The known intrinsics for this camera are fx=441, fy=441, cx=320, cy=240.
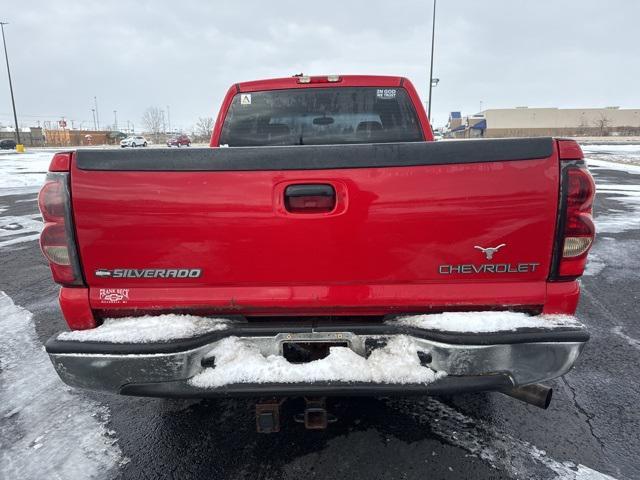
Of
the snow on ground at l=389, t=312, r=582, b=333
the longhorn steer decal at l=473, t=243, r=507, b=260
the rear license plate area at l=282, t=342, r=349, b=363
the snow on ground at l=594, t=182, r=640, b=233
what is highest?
the longhorn steer decal at l=473, t=243, r=507, b=260

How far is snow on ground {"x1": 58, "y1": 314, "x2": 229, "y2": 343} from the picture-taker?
1.96m

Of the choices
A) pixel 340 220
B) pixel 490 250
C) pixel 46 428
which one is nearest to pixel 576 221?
pixel 490 250

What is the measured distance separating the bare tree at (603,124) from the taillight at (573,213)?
89150mm

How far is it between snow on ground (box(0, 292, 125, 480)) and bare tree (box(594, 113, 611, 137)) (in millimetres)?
90102

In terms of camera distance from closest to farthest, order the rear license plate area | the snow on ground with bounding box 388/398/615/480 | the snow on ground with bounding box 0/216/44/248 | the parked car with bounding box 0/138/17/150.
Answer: the rear license plate area < the snow on ground with bounding box 388/398/615/480 < the snow on ground with bounding box 0/216/44/248 < the parked car with bounding box 0/138/17/150

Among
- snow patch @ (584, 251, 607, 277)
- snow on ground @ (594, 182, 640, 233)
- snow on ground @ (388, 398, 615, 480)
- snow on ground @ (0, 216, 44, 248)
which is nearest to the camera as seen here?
snow on ground @ (388, 398, 615, 480)

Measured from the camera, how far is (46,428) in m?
2.64

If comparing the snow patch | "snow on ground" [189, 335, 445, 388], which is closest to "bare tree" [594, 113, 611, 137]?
the snow patch

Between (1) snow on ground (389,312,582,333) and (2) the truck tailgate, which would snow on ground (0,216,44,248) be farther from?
(1) snow on ground (389,312,582,333)

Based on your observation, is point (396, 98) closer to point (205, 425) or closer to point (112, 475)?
point (205, 425)

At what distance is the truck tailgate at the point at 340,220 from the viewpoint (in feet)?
6.31

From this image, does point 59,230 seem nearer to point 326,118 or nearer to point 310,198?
point 310,198

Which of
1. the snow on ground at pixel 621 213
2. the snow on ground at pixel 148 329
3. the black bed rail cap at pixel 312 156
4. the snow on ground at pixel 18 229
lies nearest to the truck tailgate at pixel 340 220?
the black bed rail cap at pixel 312 156

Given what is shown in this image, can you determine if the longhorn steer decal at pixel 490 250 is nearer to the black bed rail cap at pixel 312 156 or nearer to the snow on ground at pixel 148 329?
the black bed rail cap at pixel 312 156
